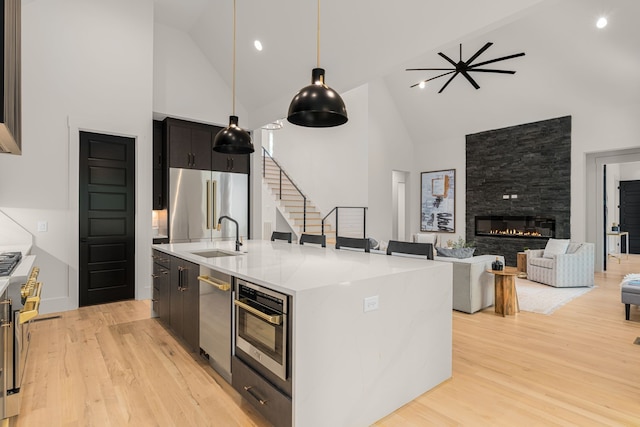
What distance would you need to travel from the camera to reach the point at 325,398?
1.81m

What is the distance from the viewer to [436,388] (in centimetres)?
246

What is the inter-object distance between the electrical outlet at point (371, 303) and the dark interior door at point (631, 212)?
32.6ft

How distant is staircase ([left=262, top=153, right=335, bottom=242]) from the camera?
8859 mm

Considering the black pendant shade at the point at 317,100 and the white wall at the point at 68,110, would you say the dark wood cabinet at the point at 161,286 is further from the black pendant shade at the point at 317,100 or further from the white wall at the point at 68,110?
the black pendant shade at the point at 317,100

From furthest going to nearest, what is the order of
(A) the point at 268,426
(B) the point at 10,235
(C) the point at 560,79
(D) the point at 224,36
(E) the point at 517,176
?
1. (E) the point at 517,176
2. (C) the point at 560,79
3. (D) the point at 224,36
4. (B) the point at 10,235
5. (A) the point at 268,426

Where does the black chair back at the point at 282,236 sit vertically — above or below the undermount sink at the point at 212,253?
above

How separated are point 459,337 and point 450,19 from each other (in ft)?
9.93

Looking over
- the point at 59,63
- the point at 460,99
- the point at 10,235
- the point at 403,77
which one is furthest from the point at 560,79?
the point at 10,235

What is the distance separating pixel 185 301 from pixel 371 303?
1865 mm

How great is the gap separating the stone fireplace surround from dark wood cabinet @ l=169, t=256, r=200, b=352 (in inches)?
299

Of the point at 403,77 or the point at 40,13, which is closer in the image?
the point at 40,13

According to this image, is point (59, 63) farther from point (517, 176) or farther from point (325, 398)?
point (517, 176)

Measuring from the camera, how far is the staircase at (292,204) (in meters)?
8.86

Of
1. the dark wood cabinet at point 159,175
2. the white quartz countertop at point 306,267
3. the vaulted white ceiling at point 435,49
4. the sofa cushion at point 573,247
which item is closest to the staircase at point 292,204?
the vaulted white ceiling at point 435,49
